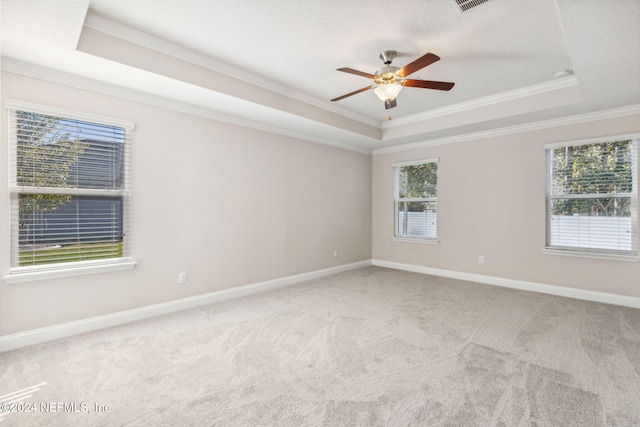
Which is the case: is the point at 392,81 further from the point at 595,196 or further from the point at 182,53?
the point at 595,196

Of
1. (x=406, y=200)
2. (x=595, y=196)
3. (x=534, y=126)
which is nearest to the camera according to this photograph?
(x=595, y=196)

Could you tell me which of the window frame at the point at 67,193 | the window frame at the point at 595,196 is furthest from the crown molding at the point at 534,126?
the window frame at the point at 67,193

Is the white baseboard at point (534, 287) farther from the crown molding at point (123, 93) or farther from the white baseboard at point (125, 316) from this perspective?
the crown molding at point (123, 93)

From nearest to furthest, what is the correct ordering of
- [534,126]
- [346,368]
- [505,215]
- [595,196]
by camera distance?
[346,368] → [595,196] → [534,126] → [505,215]

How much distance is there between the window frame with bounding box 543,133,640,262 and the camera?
3820 mm

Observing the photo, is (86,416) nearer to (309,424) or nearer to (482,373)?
(309,424)

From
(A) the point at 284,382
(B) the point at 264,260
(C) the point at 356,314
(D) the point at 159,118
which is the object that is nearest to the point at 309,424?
(A) the point at 284,382

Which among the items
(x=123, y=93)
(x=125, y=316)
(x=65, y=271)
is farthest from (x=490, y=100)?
(x=65, y=271)

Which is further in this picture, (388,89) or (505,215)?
(505,215)

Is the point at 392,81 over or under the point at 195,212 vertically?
over

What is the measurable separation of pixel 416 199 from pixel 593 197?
2.51 metres

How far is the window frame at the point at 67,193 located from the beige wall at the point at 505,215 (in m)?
4.57

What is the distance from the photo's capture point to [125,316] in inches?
130

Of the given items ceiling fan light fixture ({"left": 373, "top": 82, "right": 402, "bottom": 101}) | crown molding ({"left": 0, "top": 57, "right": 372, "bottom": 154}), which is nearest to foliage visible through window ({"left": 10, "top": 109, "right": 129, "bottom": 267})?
crown molding ({"left": 0, "top": 57, "right": 372, "bottom": 154})
